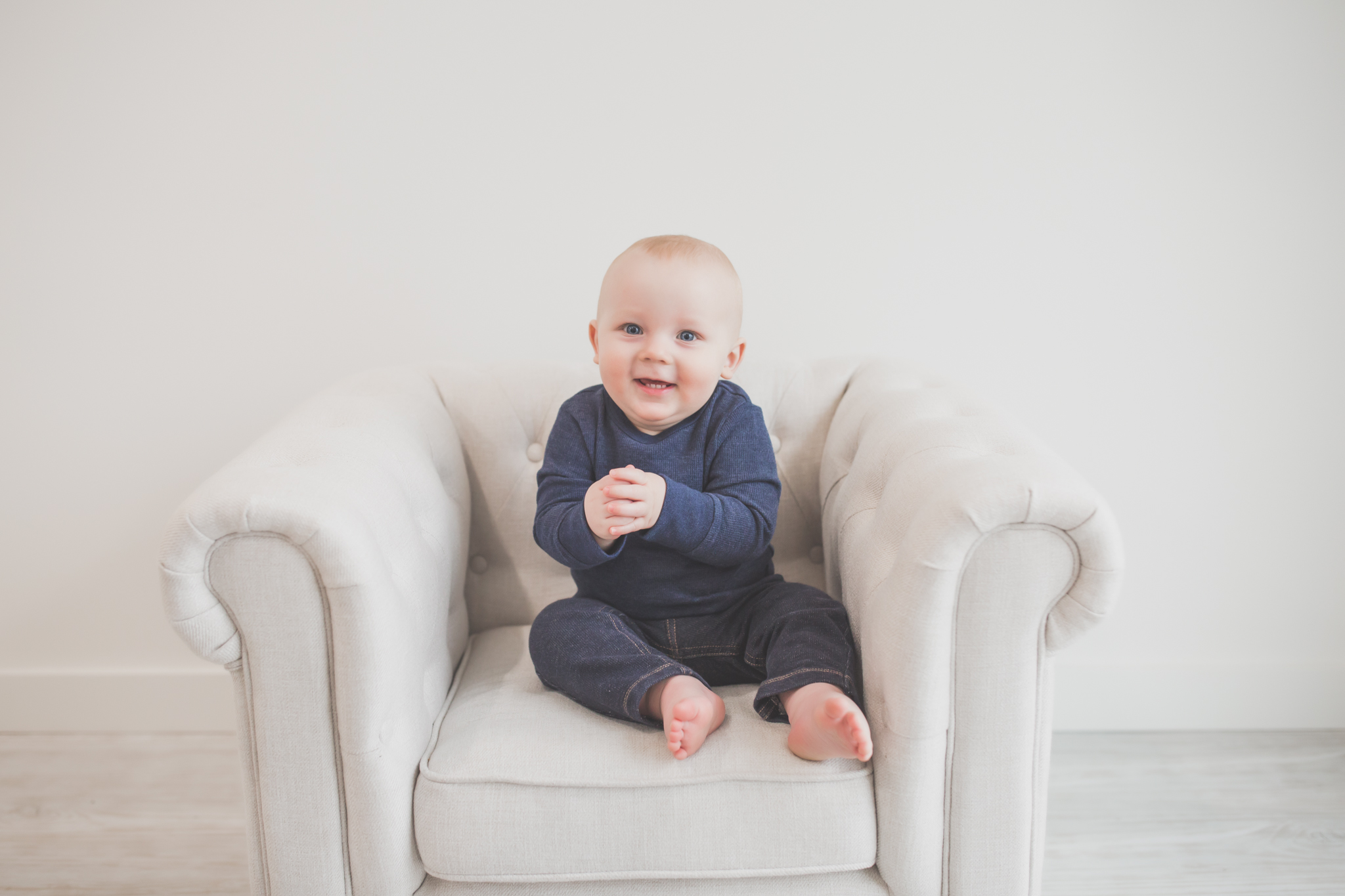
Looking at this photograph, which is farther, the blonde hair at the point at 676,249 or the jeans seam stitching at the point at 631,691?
the blonde hair at the point at 676,249

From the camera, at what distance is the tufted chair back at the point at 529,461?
145 cm

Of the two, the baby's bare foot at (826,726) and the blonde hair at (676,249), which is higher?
the blonde hair at (676,249)

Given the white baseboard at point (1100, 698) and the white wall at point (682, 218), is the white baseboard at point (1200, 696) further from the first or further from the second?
the white wall at point (682, 218)

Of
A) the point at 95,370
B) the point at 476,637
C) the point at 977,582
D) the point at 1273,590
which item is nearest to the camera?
the point at 977,582

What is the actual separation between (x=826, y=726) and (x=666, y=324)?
0.56m

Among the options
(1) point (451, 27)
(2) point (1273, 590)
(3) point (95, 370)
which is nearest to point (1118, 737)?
(2) point (1273, 590)

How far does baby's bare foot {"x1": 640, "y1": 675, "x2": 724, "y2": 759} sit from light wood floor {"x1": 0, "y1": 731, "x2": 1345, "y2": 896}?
781 mm

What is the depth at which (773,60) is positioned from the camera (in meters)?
1.64

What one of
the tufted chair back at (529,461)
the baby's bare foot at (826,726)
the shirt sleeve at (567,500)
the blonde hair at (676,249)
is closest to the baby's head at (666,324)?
the blonde hair at (676,249)

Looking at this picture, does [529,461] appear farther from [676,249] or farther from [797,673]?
[797,673]

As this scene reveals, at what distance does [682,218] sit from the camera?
1.69 metres

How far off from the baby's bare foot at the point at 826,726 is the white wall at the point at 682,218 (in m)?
0.80

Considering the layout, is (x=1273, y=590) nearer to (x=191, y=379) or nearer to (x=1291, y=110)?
(x=1291, y=110)

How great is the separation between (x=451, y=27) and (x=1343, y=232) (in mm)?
1823
